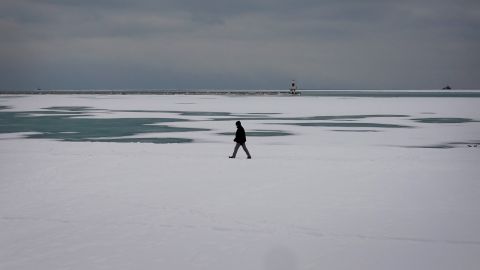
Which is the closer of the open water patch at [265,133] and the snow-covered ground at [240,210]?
the snow-covered ground at [240,210]

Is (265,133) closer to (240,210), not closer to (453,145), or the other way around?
(453,145)

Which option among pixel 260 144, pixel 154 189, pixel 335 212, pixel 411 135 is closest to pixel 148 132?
pixel 260 144

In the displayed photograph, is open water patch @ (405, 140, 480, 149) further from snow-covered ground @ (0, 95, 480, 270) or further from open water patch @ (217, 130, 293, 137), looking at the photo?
open water patch @ (217, 130, 293, 137)

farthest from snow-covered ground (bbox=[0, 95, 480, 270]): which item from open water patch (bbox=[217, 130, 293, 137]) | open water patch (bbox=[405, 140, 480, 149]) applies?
open water patch (bbox=[217, 130, 293, 137])

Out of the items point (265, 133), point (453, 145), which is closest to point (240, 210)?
point (453, 145)

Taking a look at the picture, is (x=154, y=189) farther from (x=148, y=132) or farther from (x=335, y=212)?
(x=148, y=132)

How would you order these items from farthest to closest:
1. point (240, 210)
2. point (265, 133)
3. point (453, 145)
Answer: point (265, 133) → point (453, 145) → point (240, 210)

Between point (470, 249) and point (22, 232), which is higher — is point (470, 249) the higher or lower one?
the higher one

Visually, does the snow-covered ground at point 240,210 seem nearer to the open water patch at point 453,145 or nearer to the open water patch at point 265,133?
the open water patch at point 453,145

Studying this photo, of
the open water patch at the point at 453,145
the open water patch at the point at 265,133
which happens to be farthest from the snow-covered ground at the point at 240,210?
the open water patch at the point at 265,133

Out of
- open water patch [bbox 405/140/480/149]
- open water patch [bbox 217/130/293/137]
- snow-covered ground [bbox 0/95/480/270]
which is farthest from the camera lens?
open water patch [bbox 217/130/293/137]

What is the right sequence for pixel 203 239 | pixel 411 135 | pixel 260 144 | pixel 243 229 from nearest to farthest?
pixel 203 239 → pixel 243 229 → pixel 260 144 → pixel 411 135

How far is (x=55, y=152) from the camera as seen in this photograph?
54.9 feet

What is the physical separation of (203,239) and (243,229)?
0.72 meters
